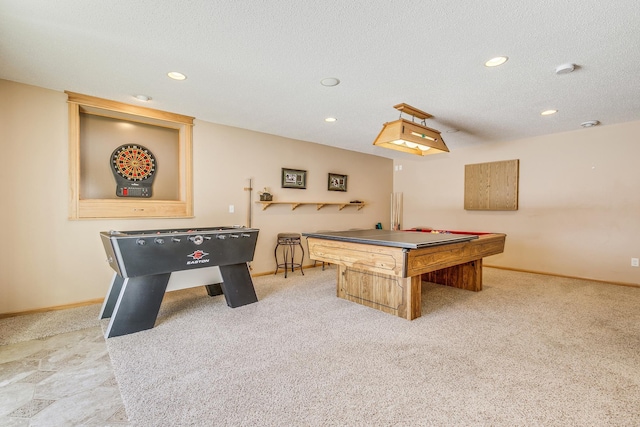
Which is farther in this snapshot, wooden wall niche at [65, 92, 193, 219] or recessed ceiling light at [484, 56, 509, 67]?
wooden wall niche at [65, 92, 193, 219]

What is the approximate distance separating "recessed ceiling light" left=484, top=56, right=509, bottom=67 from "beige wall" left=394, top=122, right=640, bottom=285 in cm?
324

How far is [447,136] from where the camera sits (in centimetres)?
502

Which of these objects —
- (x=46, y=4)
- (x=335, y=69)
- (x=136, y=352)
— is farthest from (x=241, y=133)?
(x=136, y=352)

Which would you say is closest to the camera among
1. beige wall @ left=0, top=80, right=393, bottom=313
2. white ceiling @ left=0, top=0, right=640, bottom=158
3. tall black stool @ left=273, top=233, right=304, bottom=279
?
white ceiling @ left=0, top=0, right=640, bottom=158

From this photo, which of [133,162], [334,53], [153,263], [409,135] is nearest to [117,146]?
[133,162]

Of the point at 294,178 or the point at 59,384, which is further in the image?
the point at 294,178

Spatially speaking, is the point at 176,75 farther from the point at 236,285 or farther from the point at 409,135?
the point at 409,135

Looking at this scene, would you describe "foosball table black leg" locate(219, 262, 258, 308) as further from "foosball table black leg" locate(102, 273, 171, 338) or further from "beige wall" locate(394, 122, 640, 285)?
"beige wall" locate(394, 122, 640, 285)

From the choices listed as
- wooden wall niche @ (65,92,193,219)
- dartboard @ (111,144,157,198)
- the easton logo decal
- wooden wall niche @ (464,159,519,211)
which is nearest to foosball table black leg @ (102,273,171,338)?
the easton logo decal

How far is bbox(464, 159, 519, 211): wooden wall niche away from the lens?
5.25 m

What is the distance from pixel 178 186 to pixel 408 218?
193 inches

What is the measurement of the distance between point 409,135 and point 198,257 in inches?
104

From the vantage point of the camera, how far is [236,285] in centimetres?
333

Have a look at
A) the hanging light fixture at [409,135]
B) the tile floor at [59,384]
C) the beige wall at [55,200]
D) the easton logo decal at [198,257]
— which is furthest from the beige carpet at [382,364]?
the hanging light fixture at [409,135]
